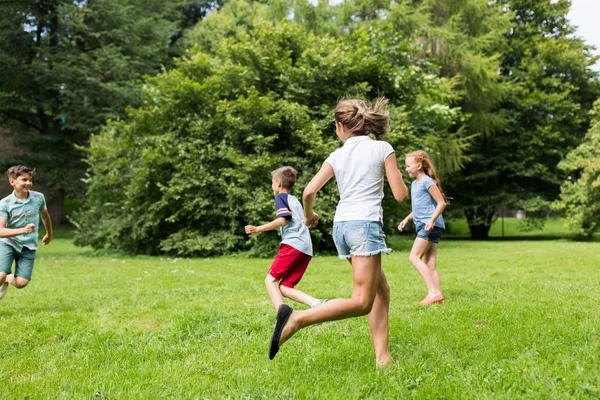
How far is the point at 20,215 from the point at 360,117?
4445mm

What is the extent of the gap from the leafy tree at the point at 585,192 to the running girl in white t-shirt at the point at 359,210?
20519mm

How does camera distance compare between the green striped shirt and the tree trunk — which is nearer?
the green striped shirt

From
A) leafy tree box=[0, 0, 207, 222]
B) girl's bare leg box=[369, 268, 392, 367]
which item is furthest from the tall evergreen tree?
girl's bare leg box=[369, 268, 392, 367]

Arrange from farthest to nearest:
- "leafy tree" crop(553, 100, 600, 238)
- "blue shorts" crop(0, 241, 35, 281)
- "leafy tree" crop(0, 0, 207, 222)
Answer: "leafy tree" crop(0, 0, 207, 222) < "leafy tree" crop(553, 100, 600, 238) < "blue shorts" crop(0, 241, 35, 281)

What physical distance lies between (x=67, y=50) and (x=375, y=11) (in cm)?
1575

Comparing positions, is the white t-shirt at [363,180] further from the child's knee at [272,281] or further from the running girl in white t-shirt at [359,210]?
the child's knee at [272,281]

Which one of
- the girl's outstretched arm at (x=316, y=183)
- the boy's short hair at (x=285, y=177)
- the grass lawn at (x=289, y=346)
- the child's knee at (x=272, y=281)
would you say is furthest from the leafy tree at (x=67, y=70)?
the girl's outstretched arm at (x=316, y=183)

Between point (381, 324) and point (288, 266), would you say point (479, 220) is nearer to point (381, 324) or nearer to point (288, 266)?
point (288, 266)

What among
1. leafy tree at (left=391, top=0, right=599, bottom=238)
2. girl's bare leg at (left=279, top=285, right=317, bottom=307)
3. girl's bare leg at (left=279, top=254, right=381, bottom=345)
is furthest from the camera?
leafy tree at (left=391, top=0, right=599, bottom=238)

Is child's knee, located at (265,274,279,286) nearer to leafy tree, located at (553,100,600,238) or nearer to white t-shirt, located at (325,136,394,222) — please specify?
white t-shirt, located at (325,136,394,222)

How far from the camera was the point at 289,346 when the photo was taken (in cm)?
429

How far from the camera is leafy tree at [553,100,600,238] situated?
21547mm

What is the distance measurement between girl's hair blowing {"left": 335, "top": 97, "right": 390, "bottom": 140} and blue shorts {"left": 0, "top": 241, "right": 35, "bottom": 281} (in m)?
4.44

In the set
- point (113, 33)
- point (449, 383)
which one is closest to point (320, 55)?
point (449, 383)
